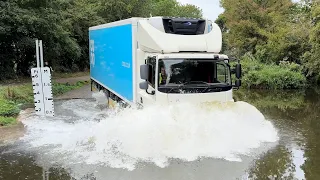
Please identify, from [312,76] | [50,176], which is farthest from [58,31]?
[312,76]

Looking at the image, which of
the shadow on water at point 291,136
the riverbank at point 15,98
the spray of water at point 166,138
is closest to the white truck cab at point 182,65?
the spray of water at point 166,138

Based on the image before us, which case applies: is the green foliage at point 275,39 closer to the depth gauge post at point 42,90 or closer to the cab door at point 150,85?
the cab door at point 150,85

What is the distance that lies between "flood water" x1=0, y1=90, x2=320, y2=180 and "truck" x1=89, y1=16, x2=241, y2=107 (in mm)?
378

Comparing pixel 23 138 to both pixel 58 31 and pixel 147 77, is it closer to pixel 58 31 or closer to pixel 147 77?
pixel 147 77

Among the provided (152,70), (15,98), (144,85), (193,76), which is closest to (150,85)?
(144,85)

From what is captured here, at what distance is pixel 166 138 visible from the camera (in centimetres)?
791

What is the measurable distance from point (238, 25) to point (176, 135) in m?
22.0

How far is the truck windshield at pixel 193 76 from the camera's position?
811cm

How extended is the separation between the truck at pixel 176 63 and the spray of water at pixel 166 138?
33cm

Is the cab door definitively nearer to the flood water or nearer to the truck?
the truck

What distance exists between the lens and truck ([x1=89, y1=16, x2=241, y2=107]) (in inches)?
320

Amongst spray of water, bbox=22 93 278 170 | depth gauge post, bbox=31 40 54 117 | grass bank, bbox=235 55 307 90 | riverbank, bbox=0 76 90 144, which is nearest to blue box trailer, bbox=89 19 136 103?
spray of water, bbox=22 93 278 170

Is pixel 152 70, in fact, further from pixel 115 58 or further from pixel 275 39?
pixel 275 39

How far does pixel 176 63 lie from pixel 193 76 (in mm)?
538
